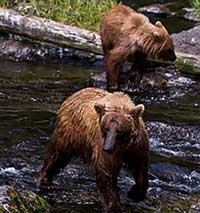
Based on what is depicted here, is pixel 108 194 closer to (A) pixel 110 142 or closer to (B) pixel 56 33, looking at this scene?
(A) pixel 110 142

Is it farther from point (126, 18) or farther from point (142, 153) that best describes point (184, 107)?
point (142, 153)

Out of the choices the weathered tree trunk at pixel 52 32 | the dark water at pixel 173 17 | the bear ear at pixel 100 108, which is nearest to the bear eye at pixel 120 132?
the bear ear at pixel 100 108

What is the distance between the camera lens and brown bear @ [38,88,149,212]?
5.27 m

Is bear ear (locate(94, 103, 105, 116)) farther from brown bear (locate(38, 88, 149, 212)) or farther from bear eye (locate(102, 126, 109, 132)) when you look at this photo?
bear eye (locate(102, 126, 109, 132))

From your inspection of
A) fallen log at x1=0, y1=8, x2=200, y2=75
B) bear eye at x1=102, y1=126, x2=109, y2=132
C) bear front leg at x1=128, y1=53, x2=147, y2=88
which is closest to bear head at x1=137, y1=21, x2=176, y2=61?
bear front leg at x1=128, y1=53, x2=147, y2=88

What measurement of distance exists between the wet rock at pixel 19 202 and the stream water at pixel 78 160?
0.98 ft

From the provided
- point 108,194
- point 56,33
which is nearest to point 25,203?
point 108,194

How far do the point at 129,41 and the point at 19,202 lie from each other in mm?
5519

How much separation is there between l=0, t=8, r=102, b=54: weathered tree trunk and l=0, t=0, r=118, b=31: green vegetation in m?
1.03

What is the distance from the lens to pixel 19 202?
545 centimetres

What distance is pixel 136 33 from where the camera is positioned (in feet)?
34.8

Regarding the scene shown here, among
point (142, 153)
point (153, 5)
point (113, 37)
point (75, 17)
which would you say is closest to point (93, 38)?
point (113, 37)

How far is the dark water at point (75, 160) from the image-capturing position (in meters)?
6.27

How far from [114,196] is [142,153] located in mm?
402
